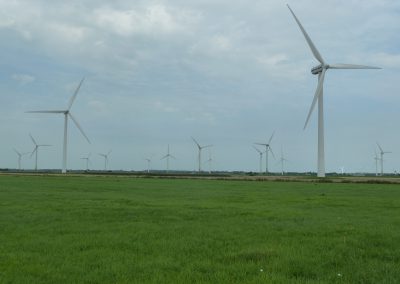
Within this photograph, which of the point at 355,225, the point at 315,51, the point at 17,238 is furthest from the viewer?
the point at 315,51

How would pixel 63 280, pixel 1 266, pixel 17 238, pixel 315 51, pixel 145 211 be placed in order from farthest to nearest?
1. pixel 315 51
2. pixel 145 211
3. pixel 17 238
4. pixel 1 266
5. pixel 63 280

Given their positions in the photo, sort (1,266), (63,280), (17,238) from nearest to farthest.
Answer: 1. (63,280)
2. (1,266)
3. (17,238)

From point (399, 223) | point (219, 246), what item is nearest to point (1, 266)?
point (219, 246)

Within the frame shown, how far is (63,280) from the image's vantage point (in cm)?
1119

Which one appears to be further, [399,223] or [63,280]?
[399,223]

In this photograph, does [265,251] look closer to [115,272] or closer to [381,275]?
[381,275]

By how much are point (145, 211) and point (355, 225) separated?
408 inches

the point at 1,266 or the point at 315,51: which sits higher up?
the point at 315,51

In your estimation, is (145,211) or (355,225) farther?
(145,211)

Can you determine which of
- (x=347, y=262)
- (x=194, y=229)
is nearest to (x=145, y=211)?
(x=194, y=229)

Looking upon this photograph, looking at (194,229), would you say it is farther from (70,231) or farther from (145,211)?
(145,211)

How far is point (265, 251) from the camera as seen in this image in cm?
1400

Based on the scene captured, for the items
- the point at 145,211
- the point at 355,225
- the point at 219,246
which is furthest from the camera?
the point at 145,211

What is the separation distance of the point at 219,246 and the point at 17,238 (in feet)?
21.8
